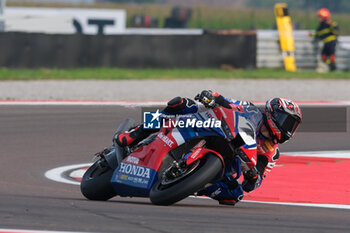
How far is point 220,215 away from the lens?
20.7 feet

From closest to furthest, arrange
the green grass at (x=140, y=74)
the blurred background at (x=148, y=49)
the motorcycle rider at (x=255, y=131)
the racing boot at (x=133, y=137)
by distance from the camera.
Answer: the motorcycle rider at (x=255, y=131), the racing boot at (x=133, y=137), the green grass at (x=140, y=74), the blurred background at (x=148, y=49)

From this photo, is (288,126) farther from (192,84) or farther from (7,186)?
(192,84)

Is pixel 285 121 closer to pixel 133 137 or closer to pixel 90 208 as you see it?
pixel 133 137

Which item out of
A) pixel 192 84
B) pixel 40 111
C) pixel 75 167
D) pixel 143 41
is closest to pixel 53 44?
pixel 143 41

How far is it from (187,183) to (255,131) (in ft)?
3.01

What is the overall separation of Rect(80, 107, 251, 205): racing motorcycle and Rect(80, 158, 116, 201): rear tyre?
19 centimetres

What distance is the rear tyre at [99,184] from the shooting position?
279 inches

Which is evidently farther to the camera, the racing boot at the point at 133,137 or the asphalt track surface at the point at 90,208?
the racing boot at the point at 133,137

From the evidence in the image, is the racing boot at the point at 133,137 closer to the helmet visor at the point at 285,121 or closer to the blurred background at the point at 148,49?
the helmet visor at the point at 285,121

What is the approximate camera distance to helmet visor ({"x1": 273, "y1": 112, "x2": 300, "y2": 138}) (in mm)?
6863

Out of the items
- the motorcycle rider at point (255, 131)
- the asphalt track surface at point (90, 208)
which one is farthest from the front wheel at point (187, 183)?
the motorcycle rider at point (255, 131)

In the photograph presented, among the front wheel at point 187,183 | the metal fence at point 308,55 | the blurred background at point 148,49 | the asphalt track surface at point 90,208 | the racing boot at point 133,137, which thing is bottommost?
the metal fence at point 308,55

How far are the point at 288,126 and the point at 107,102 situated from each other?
8823 millimetres

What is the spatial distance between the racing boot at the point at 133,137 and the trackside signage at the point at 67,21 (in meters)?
18.7
